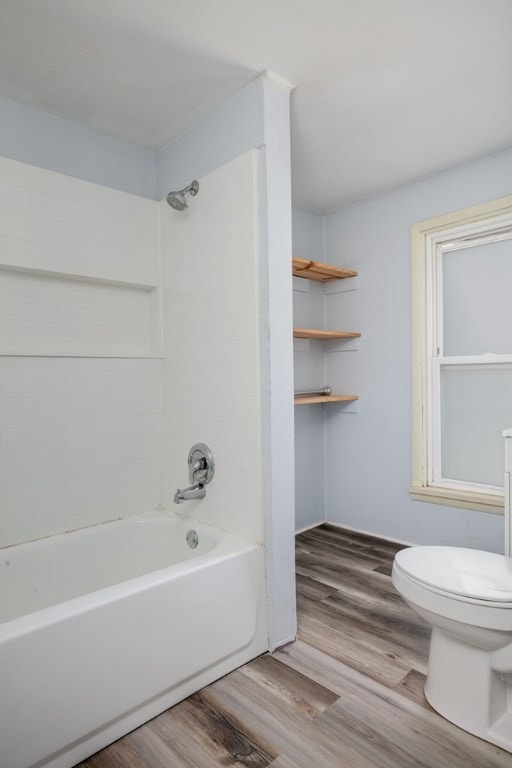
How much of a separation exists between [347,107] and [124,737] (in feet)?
8.73

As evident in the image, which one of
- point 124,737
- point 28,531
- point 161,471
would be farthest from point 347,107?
point 124,737

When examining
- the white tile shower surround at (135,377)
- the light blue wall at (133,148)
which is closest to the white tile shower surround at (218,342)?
the white tile shower surround at (135,377)

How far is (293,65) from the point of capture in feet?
6.05

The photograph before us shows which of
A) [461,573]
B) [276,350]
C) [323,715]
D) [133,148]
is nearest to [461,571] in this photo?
[461,573]

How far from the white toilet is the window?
1.23 meters

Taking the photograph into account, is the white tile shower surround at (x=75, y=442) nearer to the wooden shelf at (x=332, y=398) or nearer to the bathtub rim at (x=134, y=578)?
the bathtub rim at (x=134, y=578)

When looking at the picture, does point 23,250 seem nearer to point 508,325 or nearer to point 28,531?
point 28,531

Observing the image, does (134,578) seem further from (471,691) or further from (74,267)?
(74,267)

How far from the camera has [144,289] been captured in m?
2.54

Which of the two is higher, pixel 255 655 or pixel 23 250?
pixel 23 250

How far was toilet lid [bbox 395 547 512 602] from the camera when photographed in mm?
1444

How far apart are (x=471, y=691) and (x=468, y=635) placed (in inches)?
8.5

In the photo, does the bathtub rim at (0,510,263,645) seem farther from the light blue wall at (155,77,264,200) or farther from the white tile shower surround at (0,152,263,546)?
the light blue wall at (155,77,264,200)

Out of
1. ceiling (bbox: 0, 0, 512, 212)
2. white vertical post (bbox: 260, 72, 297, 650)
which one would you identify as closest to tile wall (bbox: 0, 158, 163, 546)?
ceiling (bbox: 0, 0, 512, 212)
